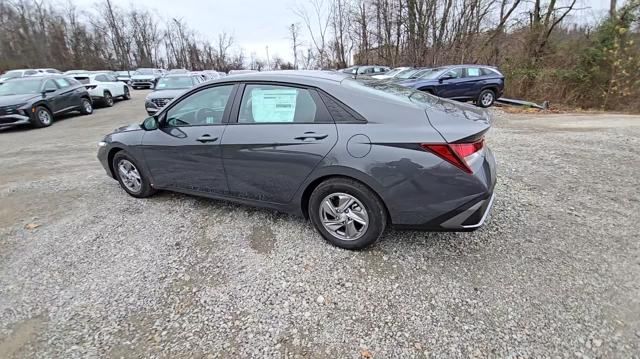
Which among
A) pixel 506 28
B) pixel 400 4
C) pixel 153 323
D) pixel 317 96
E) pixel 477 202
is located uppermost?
pixel 400 4

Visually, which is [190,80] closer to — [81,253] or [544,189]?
[81,253]

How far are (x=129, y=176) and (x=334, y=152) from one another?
2992mm

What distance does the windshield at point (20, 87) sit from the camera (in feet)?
31.8

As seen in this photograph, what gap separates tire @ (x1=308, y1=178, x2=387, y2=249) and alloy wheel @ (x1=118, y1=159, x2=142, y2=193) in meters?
2.51

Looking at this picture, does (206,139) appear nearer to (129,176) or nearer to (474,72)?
(129,176)

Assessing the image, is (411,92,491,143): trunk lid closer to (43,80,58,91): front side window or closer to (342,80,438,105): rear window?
(342,80,438,105): rear window

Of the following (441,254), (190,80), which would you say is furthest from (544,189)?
(190,80)

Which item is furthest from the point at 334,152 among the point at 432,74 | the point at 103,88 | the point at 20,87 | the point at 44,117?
the point at 103,88

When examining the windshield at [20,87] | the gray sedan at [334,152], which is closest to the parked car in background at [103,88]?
the windshield at [20,87]

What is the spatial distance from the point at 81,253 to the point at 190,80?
9.79 meters

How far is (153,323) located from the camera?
2148 mm

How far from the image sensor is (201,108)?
3367mm

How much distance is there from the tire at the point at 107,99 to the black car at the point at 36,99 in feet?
9.57

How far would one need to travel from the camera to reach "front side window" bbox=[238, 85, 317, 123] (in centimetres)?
274
